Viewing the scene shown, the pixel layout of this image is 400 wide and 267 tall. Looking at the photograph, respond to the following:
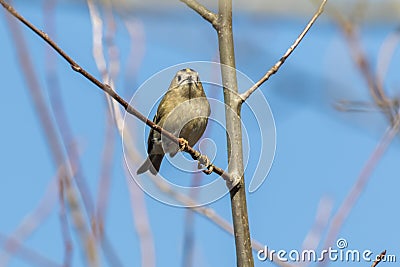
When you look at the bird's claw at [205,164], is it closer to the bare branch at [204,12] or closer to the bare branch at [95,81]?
the bare branch at [95,81]

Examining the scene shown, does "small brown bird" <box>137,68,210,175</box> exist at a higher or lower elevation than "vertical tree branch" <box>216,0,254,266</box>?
higher

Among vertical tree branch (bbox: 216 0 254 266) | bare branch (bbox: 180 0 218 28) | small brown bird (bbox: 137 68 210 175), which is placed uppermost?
small brown bird (bbox: 137 68 210 175)

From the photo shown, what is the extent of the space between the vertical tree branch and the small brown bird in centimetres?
113

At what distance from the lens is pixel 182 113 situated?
3.46 metres

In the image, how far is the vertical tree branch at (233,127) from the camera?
5.73ft

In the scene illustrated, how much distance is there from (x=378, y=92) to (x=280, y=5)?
1.47 feet

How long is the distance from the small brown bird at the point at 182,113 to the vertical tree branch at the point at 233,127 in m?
1.13

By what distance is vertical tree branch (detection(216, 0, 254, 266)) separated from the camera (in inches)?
68.7

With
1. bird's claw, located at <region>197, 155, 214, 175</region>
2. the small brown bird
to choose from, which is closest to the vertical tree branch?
bird's claw, located at <region>197, 155, 214, 175</region>

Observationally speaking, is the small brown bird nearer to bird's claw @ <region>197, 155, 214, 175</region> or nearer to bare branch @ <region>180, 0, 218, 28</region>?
bird's claw @ <region>197, 155, 214, 175</region>

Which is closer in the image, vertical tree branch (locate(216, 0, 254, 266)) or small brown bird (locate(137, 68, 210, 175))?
vertical tree branch (locate(216, 0, 254, 266))

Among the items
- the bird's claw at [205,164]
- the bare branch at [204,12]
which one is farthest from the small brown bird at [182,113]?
the bare branch at [204,12]

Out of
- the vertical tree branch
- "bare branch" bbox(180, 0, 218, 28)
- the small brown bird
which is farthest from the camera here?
the small brown bird

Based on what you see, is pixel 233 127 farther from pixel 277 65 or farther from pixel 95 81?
pixel 95 81
